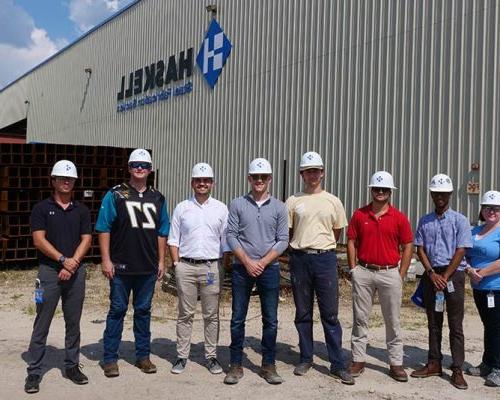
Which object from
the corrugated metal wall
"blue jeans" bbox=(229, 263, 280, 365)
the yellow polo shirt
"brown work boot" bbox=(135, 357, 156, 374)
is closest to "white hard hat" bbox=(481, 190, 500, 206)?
the yellow polo shirt

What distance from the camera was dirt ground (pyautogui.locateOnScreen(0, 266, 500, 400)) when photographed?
15.9 feet

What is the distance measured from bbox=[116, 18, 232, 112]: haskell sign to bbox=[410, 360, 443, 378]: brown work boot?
1317 centimetres

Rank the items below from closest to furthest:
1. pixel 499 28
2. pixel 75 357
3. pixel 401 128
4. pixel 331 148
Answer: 1. pixel 75 357
2. pixel 499 28
3. pixel 401 128
4. pixel 331 148

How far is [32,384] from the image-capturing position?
4777 mm

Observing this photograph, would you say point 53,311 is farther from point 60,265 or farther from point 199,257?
point 199,257

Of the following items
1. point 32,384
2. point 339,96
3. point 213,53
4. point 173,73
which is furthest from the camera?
point 173,73

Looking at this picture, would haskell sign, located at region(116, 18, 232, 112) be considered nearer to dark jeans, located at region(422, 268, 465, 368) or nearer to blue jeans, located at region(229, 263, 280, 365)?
blue jeans, located at region(229, 263, 280, 365)

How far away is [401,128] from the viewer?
11312mm

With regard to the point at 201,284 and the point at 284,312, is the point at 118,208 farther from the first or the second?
the point at 284,312

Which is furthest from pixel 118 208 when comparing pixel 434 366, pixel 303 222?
pixel 434 366

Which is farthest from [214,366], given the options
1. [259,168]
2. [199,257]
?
[259,168]

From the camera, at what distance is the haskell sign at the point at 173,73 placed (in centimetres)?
1731

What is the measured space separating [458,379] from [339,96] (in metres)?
8.68

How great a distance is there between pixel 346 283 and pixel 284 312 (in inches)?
81.8
